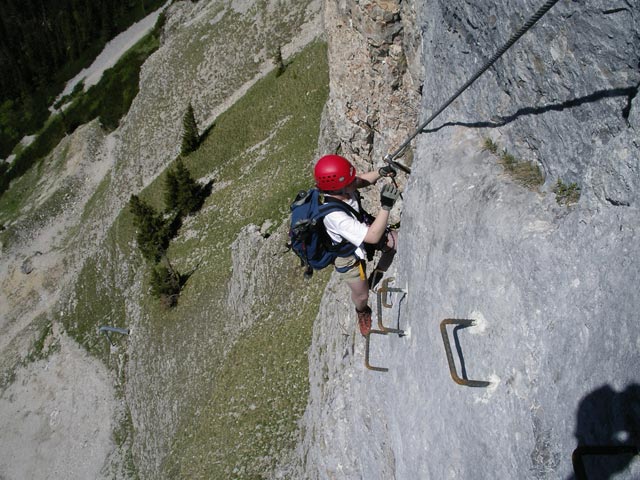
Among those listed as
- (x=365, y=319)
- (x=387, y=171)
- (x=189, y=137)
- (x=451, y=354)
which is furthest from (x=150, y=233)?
(x=451, y=354)

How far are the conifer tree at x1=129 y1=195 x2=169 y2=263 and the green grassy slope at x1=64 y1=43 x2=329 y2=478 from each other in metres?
1.28

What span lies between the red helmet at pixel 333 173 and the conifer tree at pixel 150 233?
1274 inches

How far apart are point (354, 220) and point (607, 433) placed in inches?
203

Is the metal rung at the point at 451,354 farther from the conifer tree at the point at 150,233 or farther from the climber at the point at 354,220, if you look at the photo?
the conifer tree at the point at 150,233

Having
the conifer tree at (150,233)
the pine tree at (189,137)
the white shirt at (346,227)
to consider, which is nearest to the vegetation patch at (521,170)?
the white shirt at (346,227)

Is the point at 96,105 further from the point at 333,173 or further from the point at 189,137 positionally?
the point at 333,173

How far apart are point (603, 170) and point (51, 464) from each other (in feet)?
144

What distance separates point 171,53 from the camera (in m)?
65.6

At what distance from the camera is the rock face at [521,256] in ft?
16.9

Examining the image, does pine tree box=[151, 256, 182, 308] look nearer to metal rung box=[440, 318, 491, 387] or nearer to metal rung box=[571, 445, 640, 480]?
metal rung box=[440, 318, 491, 387]

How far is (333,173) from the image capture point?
9.18m

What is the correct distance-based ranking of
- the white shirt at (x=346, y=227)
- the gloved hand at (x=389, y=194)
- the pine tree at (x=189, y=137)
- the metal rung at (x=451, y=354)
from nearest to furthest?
the metal rung at (x=451, y=354)
the gloved hand at (x=389, y=194)
the white shirt at (x=346, y=227)
the pine tree at (x=189, y=137)

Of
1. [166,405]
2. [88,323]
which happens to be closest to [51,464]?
[88,323]

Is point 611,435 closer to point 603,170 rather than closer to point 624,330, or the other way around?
point 624,330
